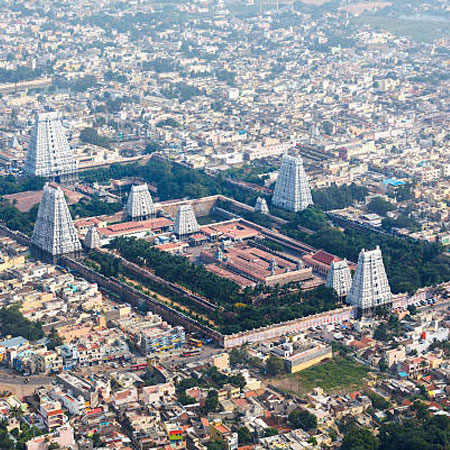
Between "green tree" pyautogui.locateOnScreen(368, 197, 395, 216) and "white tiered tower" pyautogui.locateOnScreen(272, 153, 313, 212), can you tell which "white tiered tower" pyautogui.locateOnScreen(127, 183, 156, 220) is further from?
"green tree" pyautogui.locateOnScreen(368, 197, 395, 216)

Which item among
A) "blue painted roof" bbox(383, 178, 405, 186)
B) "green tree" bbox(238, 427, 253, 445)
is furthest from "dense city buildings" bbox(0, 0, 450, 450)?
"blue painted roof" bbox(383, 178, 405, 186)

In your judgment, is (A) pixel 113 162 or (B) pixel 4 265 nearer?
(B) pixel 4 265

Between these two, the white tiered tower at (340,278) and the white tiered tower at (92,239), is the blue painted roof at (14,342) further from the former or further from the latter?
the white tiered tower at (340,278)

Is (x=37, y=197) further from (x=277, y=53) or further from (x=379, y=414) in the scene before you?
(x=277, y=53)

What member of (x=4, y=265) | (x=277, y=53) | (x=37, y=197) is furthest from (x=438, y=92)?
(x=4, y=265)

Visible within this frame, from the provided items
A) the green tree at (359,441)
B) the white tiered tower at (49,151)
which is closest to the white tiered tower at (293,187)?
the white tiered tower at (49,151)

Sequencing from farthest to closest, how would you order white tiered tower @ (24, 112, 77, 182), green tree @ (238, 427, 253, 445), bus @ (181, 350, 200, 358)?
white tiered tower @ (24, 112, 77, 182), bus @ (181, 350, 200, 358), green tree @ (238, 427, 253, 445)
